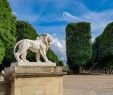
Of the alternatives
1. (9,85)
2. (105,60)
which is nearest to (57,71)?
(9,85)

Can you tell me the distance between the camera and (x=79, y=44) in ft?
214

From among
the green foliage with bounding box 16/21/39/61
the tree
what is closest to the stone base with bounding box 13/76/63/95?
the green foliage with bounding box 16/21/39/61

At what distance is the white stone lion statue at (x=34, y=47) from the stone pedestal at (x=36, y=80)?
0.33m

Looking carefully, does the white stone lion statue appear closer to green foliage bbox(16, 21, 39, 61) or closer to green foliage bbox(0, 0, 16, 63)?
green foliage bbox(0, 0, 16, 63)

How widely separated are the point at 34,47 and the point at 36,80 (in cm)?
100

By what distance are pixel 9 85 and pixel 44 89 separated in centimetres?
115

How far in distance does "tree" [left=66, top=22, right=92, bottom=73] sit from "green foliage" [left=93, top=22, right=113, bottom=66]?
437 centimetres

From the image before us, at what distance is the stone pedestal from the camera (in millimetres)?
11133

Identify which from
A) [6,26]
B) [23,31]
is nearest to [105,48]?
[23,31]

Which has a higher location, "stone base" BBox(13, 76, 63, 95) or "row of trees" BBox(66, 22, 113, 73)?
"row of trees" BBox(66, 22, 113, 73)

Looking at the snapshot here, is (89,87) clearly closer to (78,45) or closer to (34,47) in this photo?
(34,47)

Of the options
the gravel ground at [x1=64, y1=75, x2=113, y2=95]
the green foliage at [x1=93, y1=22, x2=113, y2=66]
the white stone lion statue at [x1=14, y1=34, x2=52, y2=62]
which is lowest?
the gravel ground at [x1=64, y1=75, x2=113, y2=95]

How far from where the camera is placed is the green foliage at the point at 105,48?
68.4m

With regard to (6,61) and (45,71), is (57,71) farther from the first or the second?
(6,61)
